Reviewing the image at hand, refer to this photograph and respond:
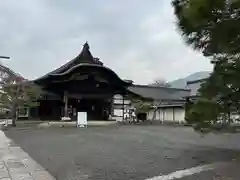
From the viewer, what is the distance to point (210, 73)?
6172 mm

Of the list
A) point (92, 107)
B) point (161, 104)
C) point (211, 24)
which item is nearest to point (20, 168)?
point (211, 24)

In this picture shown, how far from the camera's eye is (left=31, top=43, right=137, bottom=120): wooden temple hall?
24.7m

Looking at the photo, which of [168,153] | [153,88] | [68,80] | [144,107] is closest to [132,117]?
[144,107]

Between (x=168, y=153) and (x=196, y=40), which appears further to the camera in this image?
(x=168, y=153)

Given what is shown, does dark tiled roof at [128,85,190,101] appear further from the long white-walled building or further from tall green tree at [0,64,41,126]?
tall green tree at [0,64,41,126]

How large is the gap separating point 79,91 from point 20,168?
1855 centimetres

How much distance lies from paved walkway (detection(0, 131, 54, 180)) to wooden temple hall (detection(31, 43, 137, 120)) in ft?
51.4

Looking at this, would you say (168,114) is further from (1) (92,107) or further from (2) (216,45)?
(2) (216,45)

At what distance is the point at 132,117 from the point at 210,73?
Answer: 21047mm

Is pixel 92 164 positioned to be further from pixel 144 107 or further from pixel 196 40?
pixel 144 107

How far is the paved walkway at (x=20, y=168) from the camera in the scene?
19.5 feet

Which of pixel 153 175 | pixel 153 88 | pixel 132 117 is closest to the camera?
pixel 153 175

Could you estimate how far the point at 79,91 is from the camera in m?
25.3

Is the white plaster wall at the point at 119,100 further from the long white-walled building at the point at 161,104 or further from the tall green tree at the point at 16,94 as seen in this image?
the tall green tree at the point at 16,94
